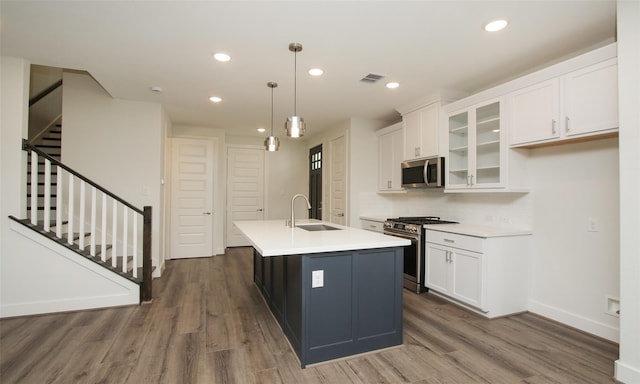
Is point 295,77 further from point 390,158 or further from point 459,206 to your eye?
point 459,206

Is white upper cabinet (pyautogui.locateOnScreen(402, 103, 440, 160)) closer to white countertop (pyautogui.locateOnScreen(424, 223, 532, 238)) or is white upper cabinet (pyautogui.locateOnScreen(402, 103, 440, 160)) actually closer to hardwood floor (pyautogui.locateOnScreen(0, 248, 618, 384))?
white countertop (pyautogui.locateOnScreen(424, 223, 532, 238))

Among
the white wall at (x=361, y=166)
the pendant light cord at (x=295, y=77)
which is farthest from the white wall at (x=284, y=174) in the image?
the pendant light cord at (x=295, y=77)

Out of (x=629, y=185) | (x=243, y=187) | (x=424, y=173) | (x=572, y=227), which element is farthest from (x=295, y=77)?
(x=243, y=187)

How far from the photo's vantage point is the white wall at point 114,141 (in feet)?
13.6

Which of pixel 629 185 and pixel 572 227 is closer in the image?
pixel 629 185

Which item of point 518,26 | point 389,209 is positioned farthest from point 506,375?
point 389,209

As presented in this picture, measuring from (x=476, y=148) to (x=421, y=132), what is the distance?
0.88 metres

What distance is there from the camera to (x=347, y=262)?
2.38m

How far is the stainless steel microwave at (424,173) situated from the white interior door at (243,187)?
3.64 metres

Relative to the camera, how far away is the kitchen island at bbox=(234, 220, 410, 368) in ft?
7.39

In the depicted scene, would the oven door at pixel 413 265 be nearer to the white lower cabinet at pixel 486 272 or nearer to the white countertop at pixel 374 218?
the white lower cabinet at pixel 486 272

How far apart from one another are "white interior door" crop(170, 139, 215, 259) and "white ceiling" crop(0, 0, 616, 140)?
1925 mm

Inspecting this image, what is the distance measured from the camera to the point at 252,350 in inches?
97.3

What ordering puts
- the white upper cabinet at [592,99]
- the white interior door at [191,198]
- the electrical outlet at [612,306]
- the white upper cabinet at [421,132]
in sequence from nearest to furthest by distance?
the white upper cabinet at [592,99] → the electrical outlet at [612,306] → the white upper cabinet at [421,132] → the white interior door at [191,198]
